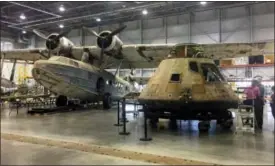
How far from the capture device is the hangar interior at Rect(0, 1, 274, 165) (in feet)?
15.8

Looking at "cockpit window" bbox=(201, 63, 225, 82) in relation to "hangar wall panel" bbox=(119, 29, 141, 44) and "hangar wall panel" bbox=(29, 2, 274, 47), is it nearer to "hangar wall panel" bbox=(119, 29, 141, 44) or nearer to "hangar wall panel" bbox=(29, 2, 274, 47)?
"hangar wall panel" bbox=(29, 2, 274, 47)

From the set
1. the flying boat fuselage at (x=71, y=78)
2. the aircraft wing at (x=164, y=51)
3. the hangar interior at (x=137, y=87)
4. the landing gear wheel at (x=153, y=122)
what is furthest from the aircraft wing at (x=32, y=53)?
the landing gear wheel at (x=153, y=122)

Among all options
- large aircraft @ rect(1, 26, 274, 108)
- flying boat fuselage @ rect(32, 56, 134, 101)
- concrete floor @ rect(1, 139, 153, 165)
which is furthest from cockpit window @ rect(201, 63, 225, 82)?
flying boat fuselage @ rect(32, 56, 134, 101)

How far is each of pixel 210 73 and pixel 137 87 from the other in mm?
15106

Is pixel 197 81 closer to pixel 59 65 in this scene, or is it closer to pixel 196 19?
pixel 59 65

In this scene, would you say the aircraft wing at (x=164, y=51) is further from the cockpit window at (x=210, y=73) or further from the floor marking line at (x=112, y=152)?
the floor marking line at (x=112, y=152)

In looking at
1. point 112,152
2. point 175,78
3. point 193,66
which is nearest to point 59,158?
point 112,152

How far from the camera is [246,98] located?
762cm

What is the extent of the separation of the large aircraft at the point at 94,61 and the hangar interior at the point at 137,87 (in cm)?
89

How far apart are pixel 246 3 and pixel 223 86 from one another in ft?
40.1

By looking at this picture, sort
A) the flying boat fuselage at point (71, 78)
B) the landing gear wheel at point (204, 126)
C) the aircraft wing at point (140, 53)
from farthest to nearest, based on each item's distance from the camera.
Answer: the aircraft wing at point (140, 53), the flying boat fuselage at point (71, 78), the landing gear wheel at point (204, 126)

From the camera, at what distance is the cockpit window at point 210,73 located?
816 cm

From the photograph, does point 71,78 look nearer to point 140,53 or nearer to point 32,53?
point 140,53

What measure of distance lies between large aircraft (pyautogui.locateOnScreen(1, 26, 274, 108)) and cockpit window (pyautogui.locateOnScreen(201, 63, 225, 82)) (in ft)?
11.8
